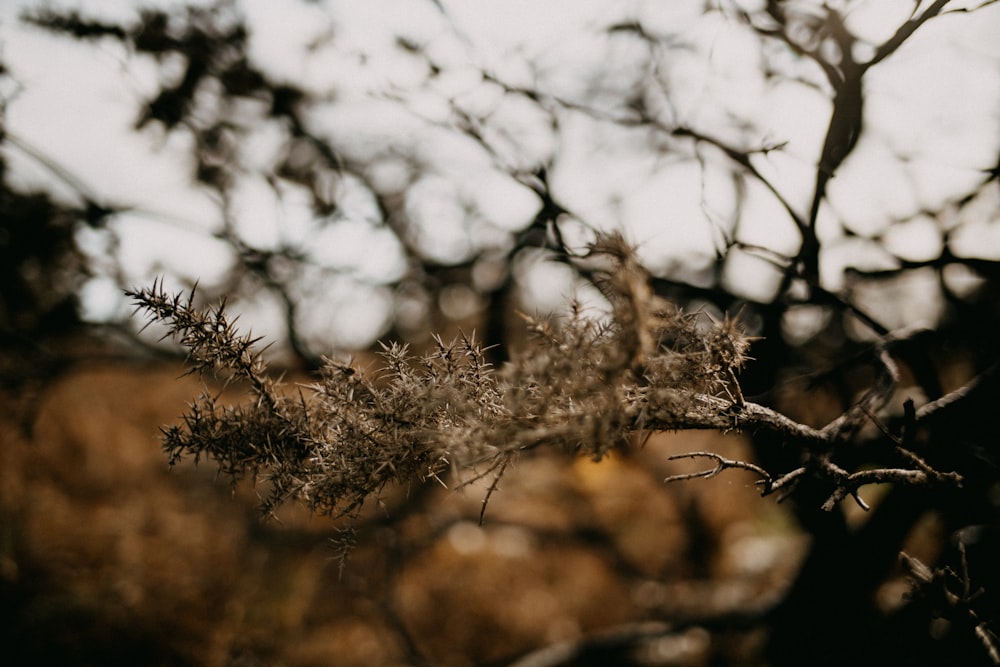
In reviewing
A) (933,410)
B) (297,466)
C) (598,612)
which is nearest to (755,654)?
(598,612)

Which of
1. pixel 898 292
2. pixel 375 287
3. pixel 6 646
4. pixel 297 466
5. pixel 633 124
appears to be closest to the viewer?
pixel 297 466

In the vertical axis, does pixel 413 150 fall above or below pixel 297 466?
above

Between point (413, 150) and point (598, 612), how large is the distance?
614 centimetres

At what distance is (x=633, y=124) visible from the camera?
2.70 m

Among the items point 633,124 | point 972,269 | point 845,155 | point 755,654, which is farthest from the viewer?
point 755,654

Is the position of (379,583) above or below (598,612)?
above

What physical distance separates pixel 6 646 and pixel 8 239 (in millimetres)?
3964

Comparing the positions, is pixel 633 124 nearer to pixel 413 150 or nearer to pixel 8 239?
pixel 413 150

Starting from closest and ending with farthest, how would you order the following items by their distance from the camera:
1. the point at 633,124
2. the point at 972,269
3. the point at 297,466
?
the point at 297,466 < the point at 972,269 < the point at 633,124

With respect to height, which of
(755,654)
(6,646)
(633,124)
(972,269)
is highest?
(633,124)

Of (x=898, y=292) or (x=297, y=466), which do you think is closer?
(x=297, y=466)

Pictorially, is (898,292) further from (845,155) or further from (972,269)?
(845,155)

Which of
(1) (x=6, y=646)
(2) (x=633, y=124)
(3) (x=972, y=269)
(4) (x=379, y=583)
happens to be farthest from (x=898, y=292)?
(1) (x=6, y=646)

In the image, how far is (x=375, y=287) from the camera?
151 inches
